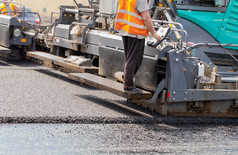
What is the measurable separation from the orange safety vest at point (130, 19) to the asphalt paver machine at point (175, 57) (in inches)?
12.6

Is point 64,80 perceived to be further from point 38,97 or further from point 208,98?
point 208,98

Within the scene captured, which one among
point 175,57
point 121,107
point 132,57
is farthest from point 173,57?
point 121,107

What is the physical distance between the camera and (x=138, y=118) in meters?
6.01

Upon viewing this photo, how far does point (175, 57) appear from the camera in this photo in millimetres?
5934

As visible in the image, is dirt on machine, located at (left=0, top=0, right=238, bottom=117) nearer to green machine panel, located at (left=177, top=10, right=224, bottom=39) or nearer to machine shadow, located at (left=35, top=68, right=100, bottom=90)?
green machine panel, located at (left=177, top=10, right=224, bottom=39)

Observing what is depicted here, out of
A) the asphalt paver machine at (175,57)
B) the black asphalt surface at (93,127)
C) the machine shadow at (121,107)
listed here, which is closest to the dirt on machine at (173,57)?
the asphalt paver machine at (175,57)

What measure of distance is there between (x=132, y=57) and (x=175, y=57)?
1.79ft

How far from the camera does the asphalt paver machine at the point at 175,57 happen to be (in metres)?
5.98

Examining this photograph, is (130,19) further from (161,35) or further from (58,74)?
(58,74)

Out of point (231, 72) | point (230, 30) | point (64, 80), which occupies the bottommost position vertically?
point (64, 80)

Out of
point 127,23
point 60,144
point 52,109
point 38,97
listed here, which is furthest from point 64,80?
point 60,144

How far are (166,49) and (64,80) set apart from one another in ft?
11.1

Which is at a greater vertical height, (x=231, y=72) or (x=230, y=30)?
(x=230, y=30)

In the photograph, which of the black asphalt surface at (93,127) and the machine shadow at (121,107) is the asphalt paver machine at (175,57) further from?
the black asphalt surface at (93,127)
